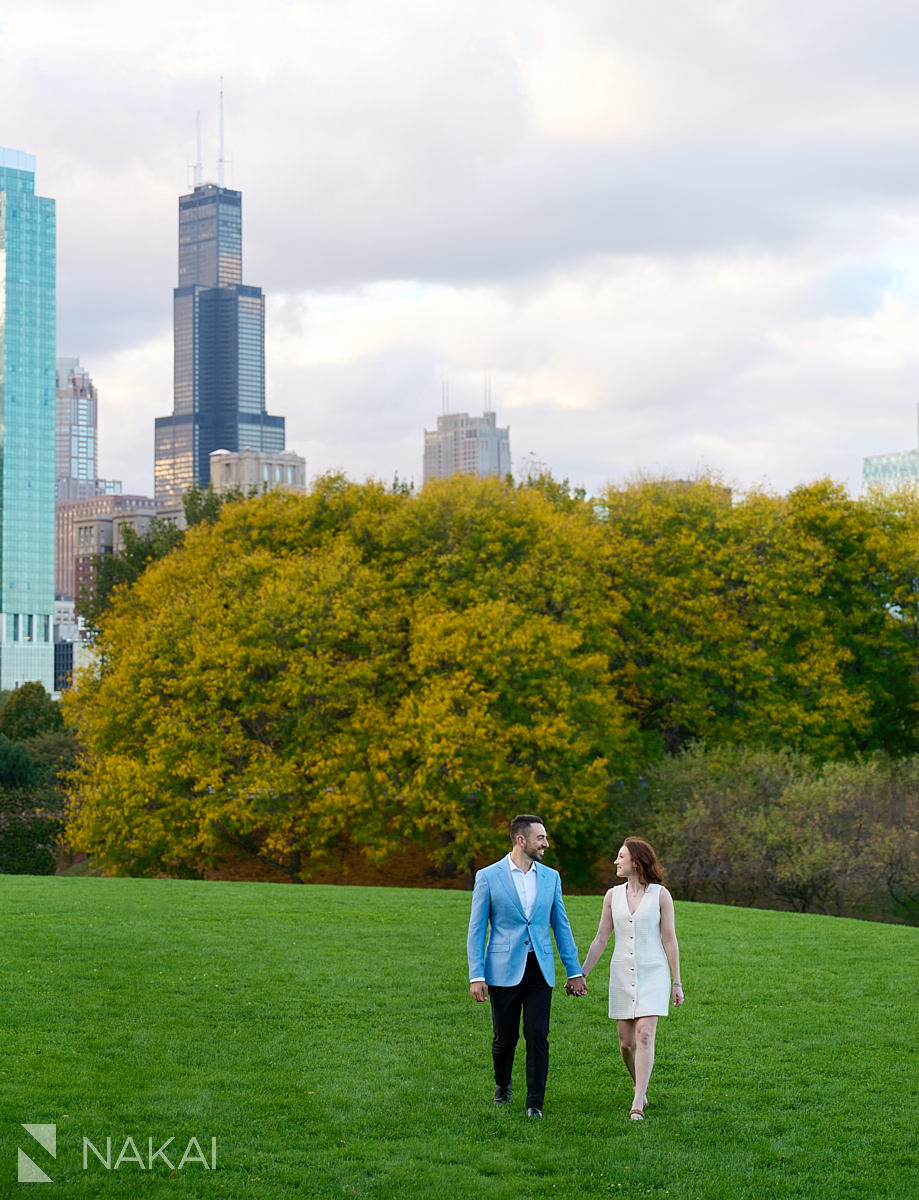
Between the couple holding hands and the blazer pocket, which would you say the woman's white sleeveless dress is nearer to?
the couple holding hands

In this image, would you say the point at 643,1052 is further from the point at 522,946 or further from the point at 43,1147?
the point at 43,1147

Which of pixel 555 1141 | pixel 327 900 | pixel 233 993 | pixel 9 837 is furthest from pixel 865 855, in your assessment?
pixel 9 837

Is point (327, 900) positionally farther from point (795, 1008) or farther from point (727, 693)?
point (727, 693)

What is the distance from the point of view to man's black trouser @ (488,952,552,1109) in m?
9.60

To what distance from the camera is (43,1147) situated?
8.81 metres

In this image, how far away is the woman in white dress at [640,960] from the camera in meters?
9.72

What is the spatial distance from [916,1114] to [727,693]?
34.8 metres

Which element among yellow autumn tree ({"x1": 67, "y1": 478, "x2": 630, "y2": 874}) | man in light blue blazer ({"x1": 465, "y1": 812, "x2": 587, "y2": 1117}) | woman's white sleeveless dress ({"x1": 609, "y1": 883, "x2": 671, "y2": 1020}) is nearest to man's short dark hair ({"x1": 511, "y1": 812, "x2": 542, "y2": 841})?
man in light blue blazer ({"x1": 465, "y1": 812, "x2": 587, "y2": 1117})

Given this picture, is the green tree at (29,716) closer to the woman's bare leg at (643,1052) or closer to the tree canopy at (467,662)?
the tree canopy at (467,662)

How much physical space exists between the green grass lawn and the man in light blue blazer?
24.8 inches

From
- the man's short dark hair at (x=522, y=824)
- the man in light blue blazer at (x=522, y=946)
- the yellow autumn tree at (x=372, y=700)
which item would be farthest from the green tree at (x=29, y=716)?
the man's short dark hair at (x=522, y=824)

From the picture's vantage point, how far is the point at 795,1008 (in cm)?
1410

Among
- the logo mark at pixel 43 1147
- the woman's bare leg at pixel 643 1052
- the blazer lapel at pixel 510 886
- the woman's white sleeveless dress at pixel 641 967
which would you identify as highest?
the blazer lapel at pixel 510 886

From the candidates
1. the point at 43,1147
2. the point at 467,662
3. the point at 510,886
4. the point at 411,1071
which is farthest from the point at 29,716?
the point at 510,886
